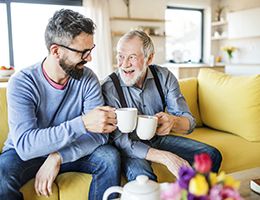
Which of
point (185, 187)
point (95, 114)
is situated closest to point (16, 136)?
point (95, 114)

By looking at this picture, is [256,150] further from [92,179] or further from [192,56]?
[192,56]

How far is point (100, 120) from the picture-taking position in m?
1.17

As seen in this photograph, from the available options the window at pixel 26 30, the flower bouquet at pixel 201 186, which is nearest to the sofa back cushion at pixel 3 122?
the flower bouquet at pixel 201 186

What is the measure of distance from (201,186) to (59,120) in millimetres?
999

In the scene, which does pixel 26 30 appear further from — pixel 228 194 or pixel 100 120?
pixel 228 194

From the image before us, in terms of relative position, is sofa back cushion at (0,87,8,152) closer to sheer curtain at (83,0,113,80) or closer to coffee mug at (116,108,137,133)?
coffee mug at (116,108,137,133)

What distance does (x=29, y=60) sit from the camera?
188 inches

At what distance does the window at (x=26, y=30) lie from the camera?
459 centimetres

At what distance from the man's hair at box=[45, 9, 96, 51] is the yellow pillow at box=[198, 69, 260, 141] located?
3.66ft

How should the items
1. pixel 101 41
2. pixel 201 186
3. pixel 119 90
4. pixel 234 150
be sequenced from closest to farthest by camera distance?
pixel 201 186 → pixel 119 90 → pixel 234 150 → pixel 101 41

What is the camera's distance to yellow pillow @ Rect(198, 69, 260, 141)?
192 cm

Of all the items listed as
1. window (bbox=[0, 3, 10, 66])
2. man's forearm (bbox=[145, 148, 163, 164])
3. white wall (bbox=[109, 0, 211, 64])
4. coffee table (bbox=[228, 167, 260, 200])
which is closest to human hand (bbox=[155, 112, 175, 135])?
man's forearm (bbox=[145, 148, 163, 164])

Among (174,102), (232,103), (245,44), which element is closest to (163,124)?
(174,102)

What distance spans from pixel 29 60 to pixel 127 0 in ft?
6.56
